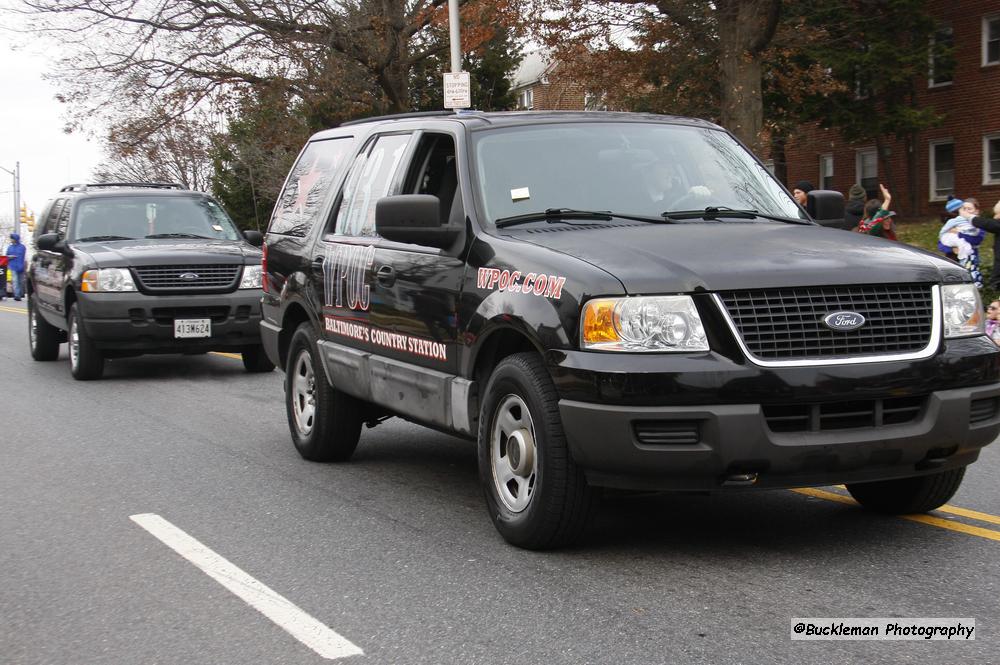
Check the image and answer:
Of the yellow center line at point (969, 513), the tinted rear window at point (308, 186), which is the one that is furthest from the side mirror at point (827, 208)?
the tinted rear window at point (308, 186)

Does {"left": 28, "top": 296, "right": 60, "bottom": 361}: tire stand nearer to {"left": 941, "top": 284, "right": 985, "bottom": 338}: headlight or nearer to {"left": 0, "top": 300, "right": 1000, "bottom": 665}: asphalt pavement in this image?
{"left": 0, "top": 300, "right": 1000, "bottom": 665}: asphalt pavement

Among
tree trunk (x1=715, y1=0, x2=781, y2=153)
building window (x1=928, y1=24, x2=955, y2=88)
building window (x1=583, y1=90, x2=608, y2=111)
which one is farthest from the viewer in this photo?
building window (x1=928, y1=24, x2=955, y2=88)

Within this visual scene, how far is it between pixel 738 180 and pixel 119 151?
24338mm

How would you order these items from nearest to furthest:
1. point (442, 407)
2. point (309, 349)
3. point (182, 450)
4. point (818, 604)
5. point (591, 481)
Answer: point (818, 604)
point (591, 481)
point (442, 407)
point (309, 349)
point (182, 450)

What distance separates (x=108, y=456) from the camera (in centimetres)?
835

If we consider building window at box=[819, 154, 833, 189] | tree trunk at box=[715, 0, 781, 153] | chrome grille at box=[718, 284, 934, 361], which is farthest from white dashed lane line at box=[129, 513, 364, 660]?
building window at box=[819, 154, 833, 189]

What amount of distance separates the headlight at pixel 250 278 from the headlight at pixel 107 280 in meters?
1.08

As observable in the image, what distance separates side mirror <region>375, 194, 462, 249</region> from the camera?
588cm

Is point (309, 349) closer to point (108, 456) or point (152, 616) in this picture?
point (108, 456)

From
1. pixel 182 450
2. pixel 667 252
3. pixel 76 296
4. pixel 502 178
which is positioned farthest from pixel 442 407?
pixel 76 296

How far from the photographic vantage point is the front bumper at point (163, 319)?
12516mm

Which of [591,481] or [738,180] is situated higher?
[738,180]

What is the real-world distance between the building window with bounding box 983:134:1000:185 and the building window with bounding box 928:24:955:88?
2111 millimetres

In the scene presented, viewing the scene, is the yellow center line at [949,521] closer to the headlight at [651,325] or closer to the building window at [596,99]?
the headlight at [651,325]
